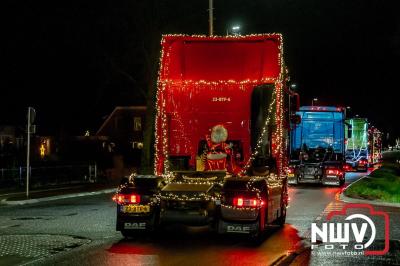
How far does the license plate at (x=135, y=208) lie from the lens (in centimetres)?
1318

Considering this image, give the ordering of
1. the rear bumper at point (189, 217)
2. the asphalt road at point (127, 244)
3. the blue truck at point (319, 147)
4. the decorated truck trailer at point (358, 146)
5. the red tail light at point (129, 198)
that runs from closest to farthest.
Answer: the asphalt road at point (127, 244) → the rear bumper at point (189, 217) → the red tail light at point (129, 198) → the blue truck at point (319, 147) → the decorated truck trailer at point (358, 146)

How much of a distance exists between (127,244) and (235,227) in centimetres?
209

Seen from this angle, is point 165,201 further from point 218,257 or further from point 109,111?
point 109,111

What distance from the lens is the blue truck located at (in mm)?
32812

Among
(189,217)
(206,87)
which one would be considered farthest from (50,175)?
(189,217)

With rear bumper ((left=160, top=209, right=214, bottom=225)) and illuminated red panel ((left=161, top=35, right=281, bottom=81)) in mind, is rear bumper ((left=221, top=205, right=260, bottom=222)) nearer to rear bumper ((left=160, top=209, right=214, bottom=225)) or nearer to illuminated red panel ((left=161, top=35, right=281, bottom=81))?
rear bumper ((left=160, top=209, right=214, bottom=225))

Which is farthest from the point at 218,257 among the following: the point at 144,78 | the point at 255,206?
the point at 144,78

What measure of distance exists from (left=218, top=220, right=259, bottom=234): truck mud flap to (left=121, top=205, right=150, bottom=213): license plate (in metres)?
1.45

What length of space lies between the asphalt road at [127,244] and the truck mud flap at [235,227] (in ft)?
1.02

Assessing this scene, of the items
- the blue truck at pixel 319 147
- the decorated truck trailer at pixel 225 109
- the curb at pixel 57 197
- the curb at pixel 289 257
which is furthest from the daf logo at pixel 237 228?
the blue truck at pixel 319 147

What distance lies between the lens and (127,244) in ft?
43.3

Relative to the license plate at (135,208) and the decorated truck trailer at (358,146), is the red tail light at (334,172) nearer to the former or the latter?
the decorated truck trailer at (358,146)

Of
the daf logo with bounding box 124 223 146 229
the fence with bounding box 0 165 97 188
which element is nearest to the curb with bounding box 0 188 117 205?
the fence with bounding box 0 165 97 188

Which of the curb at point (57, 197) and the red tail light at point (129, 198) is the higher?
the red tail light at point (129, 198)
